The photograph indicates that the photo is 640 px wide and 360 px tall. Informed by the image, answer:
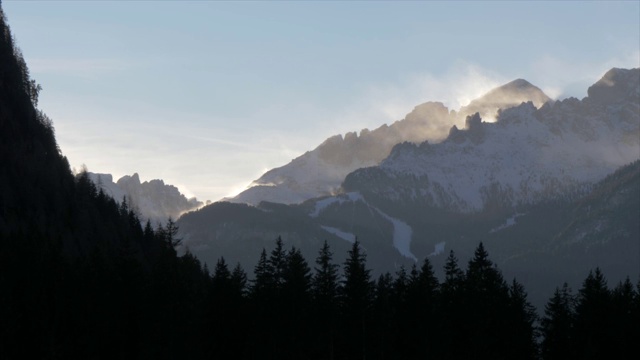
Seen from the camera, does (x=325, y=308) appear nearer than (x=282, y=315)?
Yes

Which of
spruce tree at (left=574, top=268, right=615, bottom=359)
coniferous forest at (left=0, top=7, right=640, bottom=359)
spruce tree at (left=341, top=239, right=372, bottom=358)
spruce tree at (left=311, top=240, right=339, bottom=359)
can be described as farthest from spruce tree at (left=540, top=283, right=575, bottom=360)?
spruce tree at (left=311, top=240, right=339, bottom=359)

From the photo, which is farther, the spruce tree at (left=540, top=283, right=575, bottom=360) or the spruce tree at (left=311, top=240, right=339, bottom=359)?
the spruce tree at (left=540, top=283, right=575, bottom=360)

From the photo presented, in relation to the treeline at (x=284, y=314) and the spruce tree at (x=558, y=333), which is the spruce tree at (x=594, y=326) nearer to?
the treeline at (x=284, y=314)

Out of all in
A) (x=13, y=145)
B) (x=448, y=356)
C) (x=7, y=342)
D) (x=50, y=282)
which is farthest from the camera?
(x=13, y=145)

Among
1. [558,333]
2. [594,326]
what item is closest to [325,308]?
[594,326]

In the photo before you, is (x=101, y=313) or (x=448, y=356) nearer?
(x=101, y=313)

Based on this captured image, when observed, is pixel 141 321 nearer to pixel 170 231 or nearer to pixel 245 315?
pixel 245 315

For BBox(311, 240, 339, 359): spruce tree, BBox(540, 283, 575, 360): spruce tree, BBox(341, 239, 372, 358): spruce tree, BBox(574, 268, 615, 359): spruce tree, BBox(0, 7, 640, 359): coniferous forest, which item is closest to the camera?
BBox(0, 7, 640, 359): coniferous forest

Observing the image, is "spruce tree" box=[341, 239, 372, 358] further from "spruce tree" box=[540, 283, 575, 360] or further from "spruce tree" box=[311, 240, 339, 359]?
"spruce tree" box=[540, 283, 575, 360]

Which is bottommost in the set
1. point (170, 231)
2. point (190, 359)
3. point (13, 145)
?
point (190, 359)

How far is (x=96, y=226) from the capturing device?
613 ft

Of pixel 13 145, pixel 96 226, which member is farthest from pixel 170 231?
pixel 13 145

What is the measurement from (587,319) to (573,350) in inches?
122

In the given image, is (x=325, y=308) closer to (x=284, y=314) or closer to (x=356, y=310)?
(x=356, y=310)
